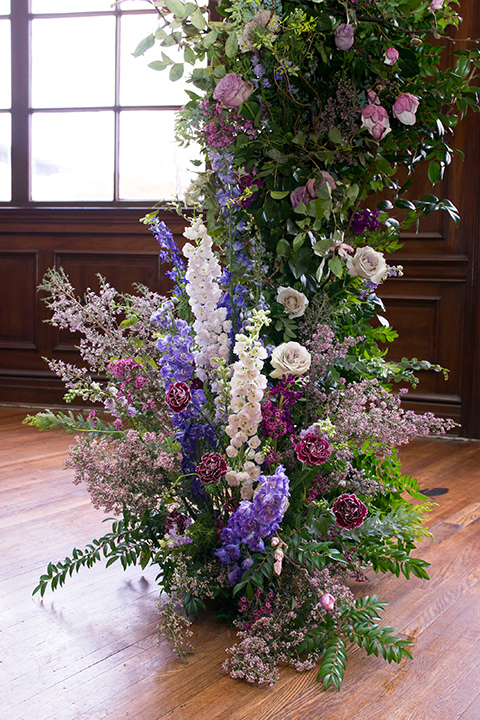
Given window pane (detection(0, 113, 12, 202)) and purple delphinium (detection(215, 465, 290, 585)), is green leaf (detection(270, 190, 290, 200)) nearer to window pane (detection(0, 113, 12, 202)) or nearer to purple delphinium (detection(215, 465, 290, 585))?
purple delphinium (detection(215, 465, 290, 585))

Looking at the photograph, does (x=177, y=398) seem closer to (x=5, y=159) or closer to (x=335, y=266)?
(x=335, y=266)

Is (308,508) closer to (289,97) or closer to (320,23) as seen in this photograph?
(289,97)

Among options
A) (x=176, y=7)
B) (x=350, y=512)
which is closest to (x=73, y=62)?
(x=176, y=7)

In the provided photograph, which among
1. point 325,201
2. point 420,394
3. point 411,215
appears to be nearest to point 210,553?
point 325,201

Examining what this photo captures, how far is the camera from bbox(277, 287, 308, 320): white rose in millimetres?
1512

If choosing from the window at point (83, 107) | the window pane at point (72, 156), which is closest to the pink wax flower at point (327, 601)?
the window at point (83, 107)

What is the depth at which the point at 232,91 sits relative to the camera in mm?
1447

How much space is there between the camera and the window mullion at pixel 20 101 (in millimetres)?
4367

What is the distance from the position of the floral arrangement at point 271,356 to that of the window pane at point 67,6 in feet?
10.1

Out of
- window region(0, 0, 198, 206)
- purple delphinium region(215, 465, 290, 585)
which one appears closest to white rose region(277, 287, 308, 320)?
purple delphinium region(215, 465, 290, 585)

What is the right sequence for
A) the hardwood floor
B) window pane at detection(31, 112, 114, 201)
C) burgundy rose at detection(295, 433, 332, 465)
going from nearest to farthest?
1. the hardwood floor
2. burgundy rose at detection(295, 433, 332, 465)
3. window pane at detection(31, 112, 114, 201)

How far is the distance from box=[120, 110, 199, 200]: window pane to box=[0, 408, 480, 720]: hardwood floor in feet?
8.58

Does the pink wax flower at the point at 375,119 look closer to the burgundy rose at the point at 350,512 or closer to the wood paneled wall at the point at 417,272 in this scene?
the burgundy rose at the point at 350,512

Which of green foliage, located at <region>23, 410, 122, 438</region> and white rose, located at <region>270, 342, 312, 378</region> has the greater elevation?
white rose, located at <region>270, 342, 312, 378</region>
